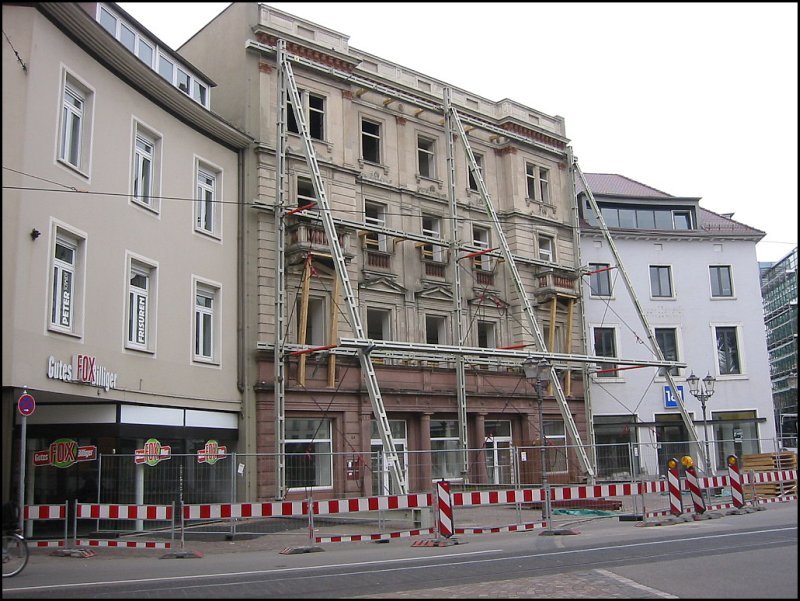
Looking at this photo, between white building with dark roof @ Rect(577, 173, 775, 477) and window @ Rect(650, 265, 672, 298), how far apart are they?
Result: 1.8 inches

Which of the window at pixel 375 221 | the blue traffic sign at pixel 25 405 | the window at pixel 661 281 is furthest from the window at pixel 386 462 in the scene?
the window at pixel 661 281

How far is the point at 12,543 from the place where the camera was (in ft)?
42.5

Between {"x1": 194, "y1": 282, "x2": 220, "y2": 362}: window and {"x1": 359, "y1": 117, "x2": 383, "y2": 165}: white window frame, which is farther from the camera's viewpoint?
{"x1": 359, "y1": 117, "x2": 383, "y2": 165}: white window frame

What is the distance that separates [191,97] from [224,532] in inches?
483

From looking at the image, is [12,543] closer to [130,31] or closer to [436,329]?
[130,31]

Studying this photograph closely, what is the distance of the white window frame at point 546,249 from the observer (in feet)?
116

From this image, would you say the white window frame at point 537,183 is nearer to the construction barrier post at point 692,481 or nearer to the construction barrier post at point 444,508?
the construction barrier post at point 692,481

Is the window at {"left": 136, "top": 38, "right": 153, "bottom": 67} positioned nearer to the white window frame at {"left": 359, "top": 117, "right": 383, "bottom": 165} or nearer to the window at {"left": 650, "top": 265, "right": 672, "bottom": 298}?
the white window frame at {"left": 359, "top": 117, "right": 383, "bottom": 165}

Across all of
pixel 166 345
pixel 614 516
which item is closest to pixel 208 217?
pixel 166 345

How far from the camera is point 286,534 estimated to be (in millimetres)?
17859

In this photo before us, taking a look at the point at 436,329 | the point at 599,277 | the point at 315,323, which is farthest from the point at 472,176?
the point at 315,323

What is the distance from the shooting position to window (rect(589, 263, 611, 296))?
3794cm

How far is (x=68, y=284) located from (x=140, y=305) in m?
2.97

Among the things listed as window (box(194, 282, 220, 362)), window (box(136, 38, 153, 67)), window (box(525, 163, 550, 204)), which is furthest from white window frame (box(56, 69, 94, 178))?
window (box(525, 163, 550, 204))
